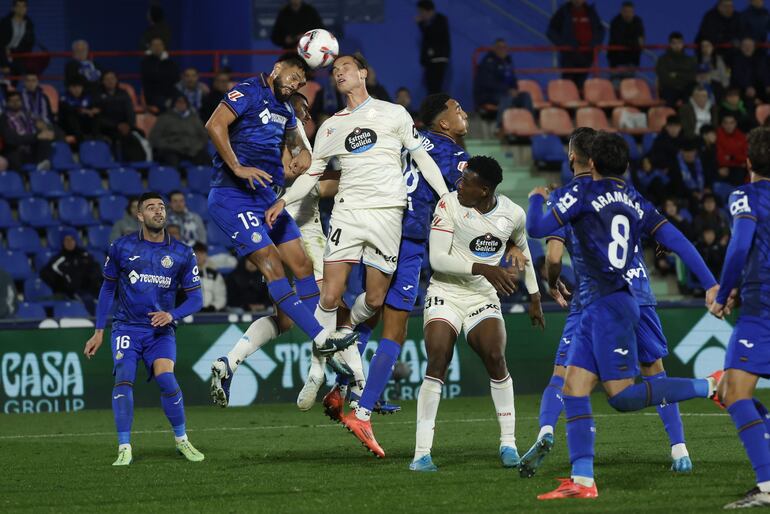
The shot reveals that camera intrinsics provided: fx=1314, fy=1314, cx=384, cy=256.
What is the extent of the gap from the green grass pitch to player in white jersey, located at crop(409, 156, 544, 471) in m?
0.45

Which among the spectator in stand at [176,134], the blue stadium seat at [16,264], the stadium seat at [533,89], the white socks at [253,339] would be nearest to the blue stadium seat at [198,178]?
the spectator in stand at [176,134]

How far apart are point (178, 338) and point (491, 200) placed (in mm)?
7379

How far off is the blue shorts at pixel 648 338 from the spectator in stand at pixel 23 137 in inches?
508

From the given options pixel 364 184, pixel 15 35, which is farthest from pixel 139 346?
pixel 15 35

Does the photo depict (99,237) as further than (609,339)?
Yes

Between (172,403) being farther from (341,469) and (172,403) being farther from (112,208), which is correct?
(112,208)

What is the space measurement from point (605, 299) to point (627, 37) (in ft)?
55.4

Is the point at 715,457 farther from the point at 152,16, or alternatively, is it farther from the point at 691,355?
the point at 152,16

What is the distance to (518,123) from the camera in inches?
876

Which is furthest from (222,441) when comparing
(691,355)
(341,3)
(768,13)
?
(768,13)

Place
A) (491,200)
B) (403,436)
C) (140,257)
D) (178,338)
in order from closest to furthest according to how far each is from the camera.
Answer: (491,200) → (140,257) → (403,436) → (178,338)

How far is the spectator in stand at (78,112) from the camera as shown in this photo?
2014cm

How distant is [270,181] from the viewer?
10.1 m

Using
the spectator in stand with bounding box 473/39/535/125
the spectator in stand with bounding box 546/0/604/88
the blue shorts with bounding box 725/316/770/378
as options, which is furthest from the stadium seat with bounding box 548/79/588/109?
the blue shorts with bounding box 725/316/770/378
